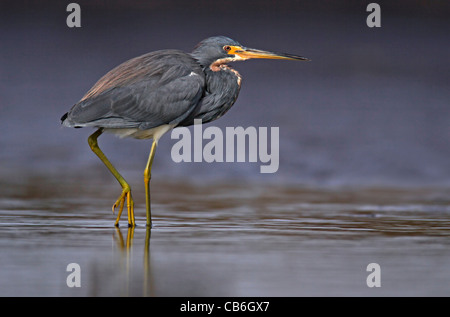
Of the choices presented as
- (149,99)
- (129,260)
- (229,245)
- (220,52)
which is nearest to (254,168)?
(220,52)

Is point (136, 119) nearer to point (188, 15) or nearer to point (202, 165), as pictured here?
point (202, 165)

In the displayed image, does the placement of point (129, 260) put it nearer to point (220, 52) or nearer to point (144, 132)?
point (144, 132)

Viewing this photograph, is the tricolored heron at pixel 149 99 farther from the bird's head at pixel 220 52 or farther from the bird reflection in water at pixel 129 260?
the bird reflection in water at pixel 129 260

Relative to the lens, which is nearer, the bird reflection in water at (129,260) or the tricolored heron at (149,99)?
the bird reflection in water at (129,260)

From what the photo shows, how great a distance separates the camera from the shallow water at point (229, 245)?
508 centimetres

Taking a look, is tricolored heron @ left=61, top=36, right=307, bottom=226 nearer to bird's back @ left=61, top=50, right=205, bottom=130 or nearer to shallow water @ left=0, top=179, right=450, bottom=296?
bird's back @ left=61, top=50, right=205, bottom=130

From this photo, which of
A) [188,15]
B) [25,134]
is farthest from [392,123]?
[25,134]

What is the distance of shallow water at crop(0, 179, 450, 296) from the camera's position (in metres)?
5.08

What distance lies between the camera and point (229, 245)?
6395 mm

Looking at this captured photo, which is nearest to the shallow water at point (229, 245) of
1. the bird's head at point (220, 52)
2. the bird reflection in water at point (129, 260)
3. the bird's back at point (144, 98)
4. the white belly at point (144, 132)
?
the bird reflection in water at point (129, 260)

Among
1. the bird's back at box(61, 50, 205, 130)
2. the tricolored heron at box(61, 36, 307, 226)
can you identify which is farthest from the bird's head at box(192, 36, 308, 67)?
the bird's back at box(61, 50, 205, 130)
